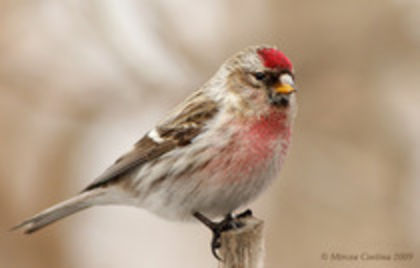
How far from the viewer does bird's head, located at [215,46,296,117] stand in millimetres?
4441

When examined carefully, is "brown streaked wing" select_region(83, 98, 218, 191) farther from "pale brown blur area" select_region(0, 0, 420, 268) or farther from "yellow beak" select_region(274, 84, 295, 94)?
"pale brown blur area" select_region(0, 0, 420, 268)

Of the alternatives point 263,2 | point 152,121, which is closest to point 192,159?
point 152,121

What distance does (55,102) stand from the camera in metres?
6.47

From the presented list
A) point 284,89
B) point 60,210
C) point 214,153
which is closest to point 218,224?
point 214,153

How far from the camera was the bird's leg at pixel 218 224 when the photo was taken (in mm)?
4273

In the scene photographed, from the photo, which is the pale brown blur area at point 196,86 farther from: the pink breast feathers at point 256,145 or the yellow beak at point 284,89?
the yellow beak at point 284,89

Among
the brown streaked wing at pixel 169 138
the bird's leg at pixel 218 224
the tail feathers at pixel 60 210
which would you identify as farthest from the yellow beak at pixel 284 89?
the tail feathers at pixel 60 210

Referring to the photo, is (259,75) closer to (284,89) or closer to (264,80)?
(264,80)

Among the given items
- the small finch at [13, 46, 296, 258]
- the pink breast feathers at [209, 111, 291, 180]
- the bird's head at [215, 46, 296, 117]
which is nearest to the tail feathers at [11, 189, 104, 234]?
the small finch at [13, 46, 296, 258]

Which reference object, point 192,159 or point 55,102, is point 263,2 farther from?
point 192,159

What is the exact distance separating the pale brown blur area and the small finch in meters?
1.48

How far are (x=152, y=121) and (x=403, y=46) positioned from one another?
1.91 m

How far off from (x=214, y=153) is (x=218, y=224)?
1.18 feet

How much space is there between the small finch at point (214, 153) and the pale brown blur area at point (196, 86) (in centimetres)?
148
